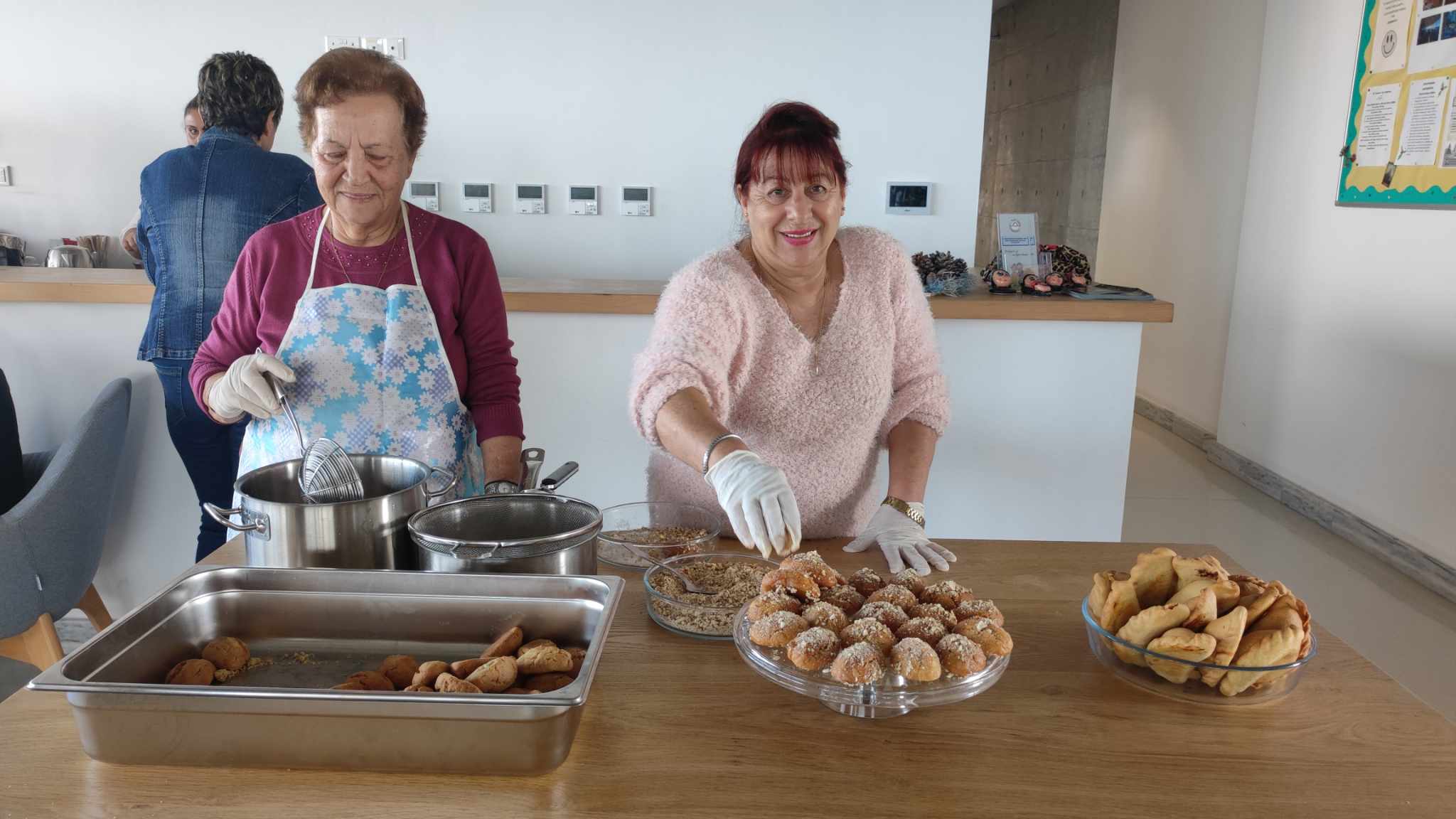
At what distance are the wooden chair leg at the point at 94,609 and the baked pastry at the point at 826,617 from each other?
2.27m

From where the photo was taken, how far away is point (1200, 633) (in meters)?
1.01

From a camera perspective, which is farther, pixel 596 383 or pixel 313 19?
pixel 313 19

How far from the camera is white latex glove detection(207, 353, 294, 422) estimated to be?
5.02ft

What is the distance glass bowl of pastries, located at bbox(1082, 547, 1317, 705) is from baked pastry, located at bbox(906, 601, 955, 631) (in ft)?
0.58

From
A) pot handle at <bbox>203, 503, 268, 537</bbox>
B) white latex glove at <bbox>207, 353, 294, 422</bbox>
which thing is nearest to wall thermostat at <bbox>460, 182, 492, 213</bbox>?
white latex glove at <bbox>207, 353, 294, 422</bbox>

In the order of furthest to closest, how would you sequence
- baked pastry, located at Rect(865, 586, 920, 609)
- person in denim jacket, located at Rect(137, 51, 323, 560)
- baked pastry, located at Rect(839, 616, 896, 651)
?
person in denim jacket, located at Rect(137, 51, 323, 560) < baked pastry, located at Rect(865, 586, 920, 609) < baked pastry, located at Rect(839, 616, 896, 651)

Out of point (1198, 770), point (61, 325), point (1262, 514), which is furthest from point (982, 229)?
point (1198, 770)

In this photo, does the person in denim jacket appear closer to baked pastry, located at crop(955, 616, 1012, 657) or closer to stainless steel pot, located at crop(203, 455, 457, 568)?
stainless steel pot, located at crop(203, 455, 457, 568)

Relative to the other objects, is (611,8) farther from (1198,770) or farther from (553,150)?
(1198,770)

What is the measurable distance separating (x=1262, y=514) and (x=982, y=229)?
6.02 meters

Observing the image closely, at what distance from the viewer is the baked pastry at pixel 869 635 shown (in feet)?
3.16

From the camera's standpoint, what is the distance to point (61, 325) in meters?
2.71

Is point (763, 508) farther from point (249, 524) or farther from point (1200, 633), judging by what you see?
point (249, 524)

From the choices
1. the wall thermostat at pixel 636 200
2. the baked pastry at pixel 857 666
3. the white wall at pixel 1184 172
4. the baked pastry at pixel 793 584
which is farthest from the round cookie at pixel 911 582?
the white wall at pixel 1184 172
